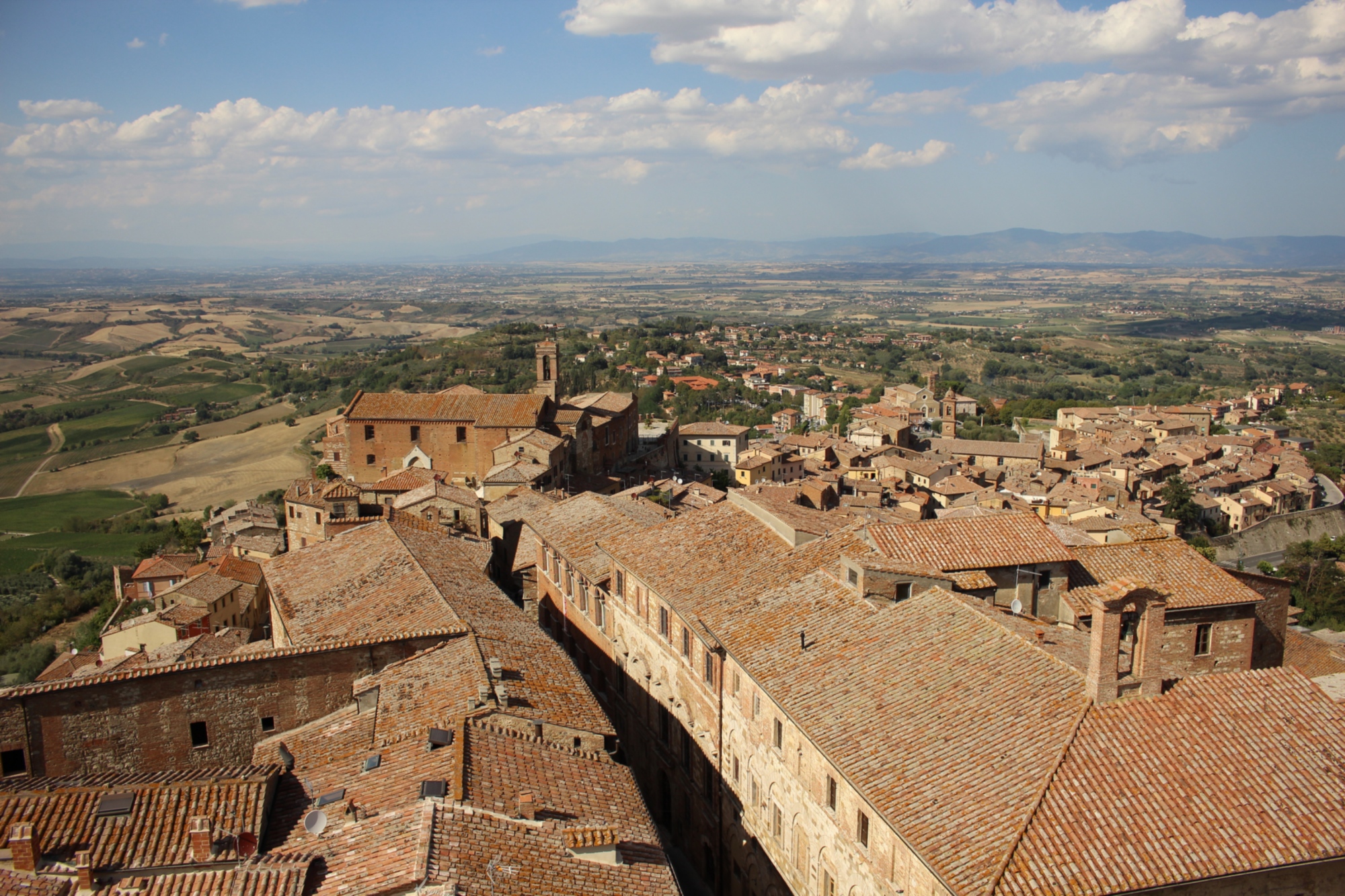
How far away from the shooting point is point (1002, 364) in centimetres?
15312

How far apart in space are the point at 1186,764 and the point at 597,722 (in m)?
7.86

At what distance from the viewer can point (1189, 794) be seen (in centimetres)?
Answer: 1052

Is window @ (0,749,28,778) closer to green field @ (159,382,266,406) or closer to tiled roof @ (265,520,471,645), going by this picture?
tiled roof @ (265,520,471,645)

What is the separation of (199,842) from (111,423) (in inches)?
4376

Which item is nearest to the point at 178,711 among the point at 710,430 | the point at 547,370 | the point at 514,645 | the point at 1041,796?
the point at 514,645

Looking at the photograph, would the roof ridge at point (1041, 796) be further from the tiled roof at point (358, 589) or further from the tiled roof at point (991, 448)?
the tiled roof at point (991, 448)

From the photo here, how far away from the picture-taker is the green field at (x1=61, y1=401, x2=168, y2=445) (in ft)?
331

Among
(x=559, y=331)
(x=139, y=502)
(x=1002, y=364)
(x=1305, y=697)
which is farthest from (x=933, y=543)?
(x=1002, y=364)

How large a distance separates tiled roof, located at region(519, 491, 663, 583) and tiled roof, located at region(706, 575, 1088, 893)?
7.43 m

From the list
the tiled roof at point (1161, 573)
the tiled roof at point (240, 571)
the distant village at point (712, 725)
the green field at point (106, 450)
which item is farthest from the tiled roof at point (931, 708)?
the green field at point (106, 450)

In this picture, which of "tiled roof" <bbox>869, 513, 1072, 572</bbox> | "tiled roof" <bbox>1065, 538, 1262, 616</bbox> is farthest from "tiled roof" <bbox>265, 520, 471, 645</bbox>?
"tiled roof" <bbox>1065, 538, 1262, 616</bbox>

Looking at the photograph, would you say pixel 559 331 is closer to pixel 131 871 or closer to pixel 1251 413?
pixel 1251 413

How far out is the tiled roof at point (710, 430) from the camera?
2778 inches

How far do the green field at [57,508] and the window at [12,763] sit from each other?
61.3 metres
